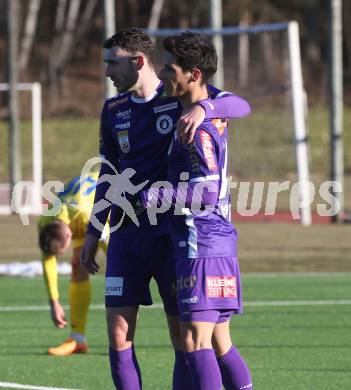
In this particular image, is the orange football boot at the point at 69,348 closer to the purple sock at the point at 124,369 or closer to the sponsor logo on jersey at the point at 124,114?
the purple sock at the point at 124,369

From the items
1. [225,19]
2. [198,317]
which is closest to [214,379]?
[198,317]

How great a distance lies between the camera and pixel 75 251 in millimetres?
10008

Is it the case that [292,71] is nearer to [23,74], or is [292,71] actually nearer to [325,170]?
[325,170]

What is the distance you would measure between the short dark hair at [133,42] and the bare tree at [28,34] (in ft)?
146

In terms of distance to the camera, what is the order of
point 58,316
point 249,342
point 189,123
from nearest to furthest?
point 189,123, point 58,316, point 249,342

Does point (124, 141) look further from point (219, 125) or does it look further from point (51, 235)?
point (51, 235)

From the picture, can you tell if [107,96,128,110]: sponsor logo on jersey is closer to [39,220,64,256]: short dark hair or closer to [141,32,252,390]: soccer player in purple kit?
[141,32,252,390]: soccer player in purple kit

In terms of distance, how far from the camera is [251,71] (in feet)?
73.6

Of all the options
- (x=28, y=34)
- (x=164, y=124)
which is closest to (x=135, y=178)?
(x=164, y=124)

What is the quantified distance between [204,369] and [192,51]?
1606mm

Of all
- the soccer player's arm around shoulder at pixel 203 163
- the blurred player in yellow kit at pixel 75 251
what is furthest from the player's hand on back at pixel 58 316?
the soccer player's arm around shoulder at pixel 203 163

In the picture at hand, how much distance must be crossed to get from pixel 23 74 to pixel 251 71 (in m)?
31.2

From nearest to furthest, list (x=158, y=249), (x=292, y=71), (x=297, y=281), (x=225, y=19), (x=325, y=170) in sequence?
(x=158, y=249) → (x=297, y=281) → (x=292, y=71) → (x=325, y=170) → (x=225, y=19)

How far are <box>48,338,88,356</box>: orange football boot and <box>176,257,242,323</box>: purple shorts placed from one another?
3.63 m
